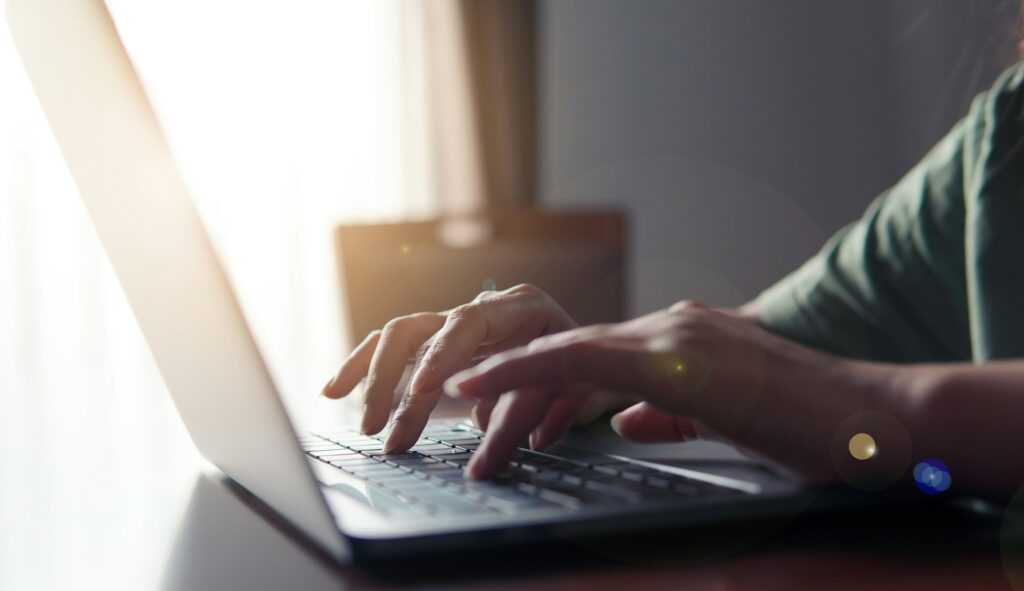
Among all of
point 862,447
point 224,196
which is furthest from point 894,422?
point 224,196

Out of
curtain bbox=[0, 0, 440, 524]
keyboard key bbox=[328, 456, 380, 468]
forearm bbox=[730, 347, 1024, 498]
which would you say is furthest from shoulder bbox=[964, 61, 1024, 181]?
curtain bbox=[0, 0, 440, 524]

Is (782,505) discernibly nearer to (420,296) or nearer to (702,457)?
(702,457)

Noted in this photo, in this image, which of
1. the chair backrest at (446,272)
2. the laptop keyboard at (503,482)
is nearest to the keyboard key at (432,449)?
the laptop keyboard at (503,482)

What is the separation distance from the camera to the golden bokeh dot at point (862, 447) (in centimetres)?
44

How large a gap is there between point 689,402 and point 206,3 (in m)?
2.30

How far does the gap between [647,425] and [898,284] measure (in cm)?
54

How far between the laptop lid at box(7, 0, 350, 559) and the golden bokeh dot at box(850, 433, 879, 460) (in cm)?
26

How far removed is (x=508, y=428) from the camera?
460mm

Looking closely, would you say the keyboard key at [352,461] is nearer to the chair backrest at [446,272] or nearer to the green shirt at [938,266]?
the green shirt at [938,266]

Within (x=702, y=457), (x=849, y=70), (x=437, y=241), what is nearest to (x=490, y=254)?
(x=437, y=241)

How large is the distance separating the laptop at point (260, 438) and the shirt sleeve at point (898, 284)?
1.87ft

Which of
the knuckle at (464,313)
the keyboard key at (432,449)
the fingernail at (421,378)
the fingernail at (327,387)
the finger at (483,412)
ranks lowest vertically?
the finger at (483,412)

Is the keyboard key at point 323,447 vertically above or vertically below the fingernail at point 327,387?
below

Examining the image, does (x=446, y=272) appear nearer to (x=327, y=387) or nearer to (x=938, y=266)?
(x=938, y=266)
